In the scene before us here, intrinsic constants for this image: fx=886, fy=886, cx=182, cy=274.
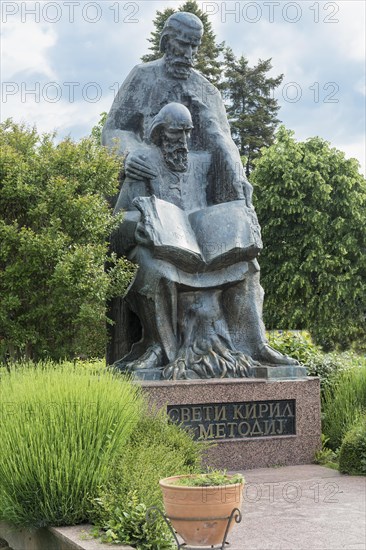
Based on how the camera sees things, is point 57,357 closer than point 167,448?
No

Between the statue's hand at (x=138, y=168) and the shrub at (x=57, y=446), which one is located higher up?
the statue's hand at (x=138, y=168)

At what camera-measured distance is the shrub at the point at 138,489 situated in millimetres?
4867

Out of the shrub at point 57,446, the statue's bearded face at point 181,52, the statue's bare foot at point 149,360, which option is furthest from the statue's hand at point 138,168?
the shrub at point 57,446

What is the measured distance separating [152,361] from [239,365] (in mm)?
854

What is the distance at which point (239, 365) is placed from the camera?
8.60 meters

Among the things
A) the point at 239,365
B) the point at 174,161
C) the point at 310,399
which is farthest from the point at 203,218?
the point at 310,399

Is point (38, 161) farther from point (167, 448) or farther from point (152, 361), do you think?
point (167, 448)

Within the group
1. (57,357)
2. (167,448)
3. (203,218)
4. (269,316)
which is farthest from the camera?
(269,316)

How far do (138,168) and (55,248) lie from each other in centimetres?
117

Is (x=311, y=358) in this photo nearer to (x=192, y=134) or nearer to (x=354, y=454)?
(x=192, y=134)

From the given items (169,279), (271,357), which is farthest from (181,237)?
(271,357)

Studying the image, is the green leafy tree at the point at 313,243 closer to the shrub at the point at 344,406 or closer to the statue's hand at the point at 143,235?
the shrub at the point at 344,406

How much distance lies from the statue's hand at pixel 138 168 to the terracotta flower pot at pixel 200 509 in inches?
192

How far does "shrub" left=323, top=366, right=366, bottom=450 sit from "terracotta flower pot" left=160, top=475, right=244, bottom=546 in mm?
4283
